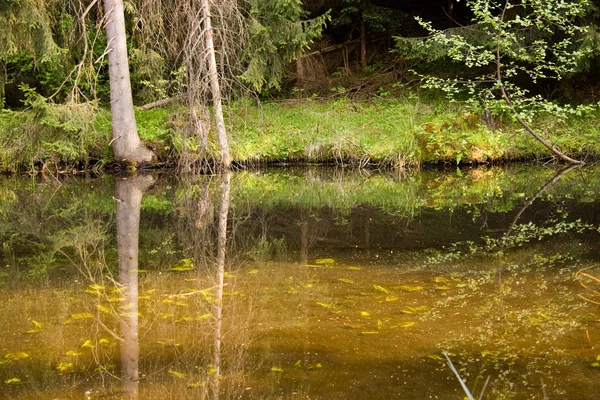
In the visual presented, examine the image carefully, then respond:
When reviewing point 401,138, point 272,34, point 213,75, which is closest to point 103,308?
point 213,75

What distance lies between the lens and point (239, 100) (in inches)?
675

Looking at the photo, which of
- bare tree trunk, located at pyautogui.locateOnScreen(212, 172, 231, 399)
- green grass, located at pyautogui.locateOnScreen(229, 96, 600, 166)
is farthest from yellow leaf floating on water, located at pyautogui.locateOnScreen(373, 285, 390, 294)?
green grass, located at pyautogui.locateOnScreen(229, 96, 600, 166)

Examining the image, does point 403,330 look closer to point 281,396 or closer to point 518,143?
point 281,396

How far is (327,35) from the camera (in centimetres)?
2156

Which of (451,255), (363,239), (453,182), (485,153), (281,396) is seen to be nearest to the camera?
(281,396)

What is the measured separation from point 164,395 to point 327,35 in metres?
18.6

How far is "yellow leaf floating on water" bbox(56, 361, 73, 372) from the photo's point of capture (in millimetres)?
4465

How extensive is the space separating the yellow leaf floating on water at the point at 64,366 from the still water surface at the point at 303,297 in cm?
3

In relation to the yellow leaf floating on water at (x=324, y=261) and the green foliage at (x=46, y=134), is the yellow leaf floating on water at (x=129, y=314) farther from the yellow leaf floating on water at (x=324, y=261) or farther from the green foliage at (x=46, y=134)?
the green foliage at (x=46, y=134)

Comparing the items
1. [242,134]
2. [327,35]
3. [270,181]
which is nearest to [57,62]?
[242,134]

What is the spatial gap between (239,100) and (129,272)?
10.7m

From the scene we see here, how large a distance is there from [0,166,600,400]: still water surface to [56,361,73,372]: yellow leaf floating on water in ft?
0.11

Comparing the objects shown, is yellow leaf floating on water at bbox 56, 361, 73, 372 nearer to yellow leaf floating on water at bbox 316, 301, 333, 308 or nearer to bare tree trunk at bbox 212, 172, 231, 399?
bare tree trunk at bbox 212, 172, 231, 399

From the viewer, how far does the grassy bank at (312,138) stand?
587 inches
